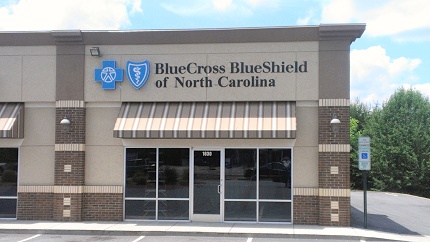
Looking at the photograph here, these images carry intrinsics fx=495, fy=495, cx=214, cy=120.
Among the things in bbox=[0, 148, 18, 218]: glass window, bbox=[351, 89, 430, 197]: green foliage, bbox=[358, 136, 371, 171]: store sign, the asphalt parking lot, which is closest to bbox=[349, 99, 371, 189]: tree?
bbox=[351, 89, 430, 197]: green foliage

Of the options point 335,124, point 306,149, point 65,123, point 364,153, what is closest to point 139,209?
point 65,123

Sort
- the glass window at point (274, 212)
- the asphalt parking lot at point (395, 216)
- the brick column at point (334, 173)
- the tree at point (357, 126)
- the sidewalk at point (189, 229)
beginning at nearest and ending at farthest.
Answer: the sidewalk at point (189, 229) < the brick column at point (334, 173) < the asphalt parking lot at point (395, 216) < the glass window at point (274, 212) < the tree at point (357, 126)

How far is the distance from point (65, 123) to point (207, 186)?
4733mm

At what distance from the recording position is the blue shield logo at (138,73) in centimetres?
1528

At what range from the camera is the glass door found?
15062 millimetres

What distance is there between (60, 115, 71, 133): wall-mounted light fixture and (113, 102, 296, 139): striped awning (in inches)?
61.7

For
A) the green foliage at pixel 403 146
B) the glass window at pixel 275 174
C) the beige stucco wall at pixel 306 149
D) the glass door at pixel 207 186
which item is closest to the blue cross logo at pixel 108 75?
the glass door at pixel 207 186

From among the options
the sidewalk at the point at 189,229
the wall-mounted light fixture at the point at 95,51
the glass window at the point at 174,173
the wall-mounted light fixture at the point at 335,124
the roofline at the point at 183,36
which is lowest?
the sidewalk at the point at 189,229

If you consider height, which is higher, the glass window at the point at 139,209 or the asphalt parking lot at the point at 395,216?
the glass window at the point at 139,209

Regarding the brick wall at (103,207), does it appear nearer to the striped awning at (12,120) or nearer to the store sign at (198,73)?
the striped awning at (12,120)

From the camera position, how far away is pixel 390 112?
39250 millimetres

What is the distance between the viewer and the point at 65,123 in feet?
Answer: 49.4

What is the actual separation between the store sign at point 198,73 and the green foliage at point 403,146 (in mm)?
25316

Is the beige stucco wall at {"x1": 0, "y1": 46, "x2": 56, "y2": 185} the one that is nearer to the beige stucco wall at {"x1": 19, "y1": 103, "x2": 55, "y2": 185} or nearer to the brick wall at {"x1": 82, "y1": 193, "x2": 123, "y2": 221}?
the beige stucco wall at {"x1": 19, "y1": 103, "x2": 55, "y2": 185}
